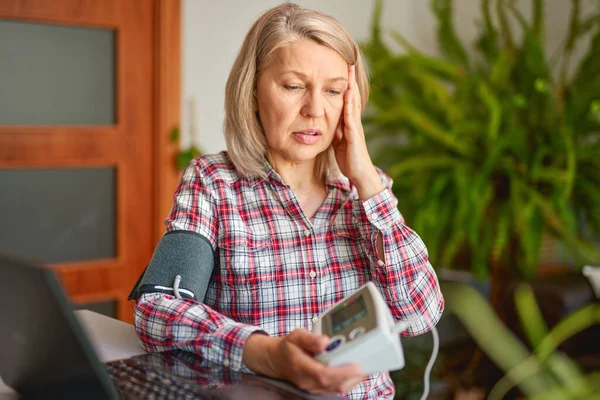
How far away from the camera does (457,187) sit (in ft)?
10.4

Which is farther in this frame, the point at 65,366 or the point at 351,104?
the point at 351,104

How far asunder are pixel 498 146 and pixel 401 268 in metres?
1.90

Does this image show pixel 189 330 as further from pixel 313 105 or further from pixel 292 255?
pixel 313 105

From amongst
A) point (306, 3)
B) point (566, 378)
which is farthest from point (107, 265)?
point (566, 378)

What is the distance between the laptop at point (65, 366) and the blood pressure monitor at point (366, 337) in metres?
0.09

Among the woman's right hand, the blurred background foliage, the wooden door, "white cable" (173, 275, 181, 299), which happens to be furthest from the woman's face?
the wooden door

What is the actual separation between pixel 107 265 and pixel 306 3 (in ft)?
5.18

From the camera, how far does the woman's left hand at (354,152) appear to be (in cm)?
141

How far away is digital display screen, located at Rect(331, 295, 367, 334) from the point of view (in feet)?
3.19

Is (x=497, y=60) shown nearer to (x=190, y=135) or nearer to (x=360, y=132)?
(x=190, y=135)

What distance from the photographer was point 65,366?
877 mm

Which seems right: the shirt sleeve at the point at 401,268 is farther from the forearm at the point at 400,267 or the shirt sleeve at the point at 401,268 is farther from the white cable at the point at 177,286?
the white cable at the point at 177,286

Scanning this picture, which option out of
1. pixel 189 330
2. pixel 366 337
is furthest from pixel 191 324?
pixel 366 337

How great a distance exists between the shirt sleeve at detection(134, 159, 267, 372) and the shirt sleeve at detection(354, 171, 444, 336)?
31 centimetres
